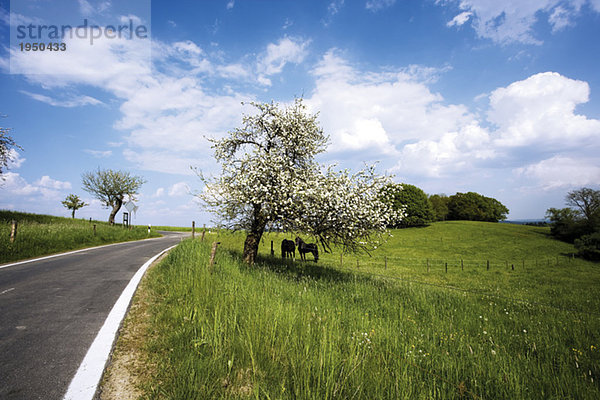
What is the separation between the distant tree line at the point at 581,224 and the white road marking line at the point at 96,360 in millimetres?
56375

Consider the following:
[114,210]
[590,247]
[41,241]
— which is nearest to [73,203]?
[114,210]

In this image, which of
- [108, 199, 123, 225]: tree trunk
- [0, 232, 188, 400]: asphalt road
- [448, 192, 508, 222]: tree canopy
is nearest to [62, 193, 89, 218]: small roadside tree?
[108, 199, 123, 225]: tree trunk

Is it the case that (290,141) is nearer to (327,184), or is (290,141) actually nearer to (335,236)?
(327,184)

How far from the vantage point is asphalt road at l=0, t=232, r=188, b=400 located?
345 cm

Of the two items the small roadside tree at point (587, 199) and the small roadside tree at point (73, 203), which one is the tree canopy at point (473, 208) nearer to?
the small roadside tree at point (587, 199)

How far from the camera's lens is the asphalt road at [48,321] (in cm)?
345

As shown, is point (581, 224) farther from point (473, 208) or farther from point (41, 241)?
point (41, 241)

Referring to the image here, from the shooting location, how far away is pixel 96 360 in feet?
13.0

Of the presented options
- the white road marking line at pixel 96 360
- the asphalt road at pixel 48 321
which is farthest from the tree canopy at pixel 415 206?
the white road marking line at pixel 96 360

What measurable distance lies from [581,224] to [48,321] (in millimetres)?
78177

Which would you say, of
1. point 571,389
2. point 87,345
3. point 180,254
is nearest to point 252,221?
point 180,254

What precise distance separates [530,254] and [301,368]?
5534cm

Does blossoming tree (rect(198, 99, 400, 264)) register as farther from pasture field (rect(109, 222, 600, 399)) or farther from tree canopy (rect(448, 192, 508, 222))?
tree canopy (rect(448, 192, 508, 222))

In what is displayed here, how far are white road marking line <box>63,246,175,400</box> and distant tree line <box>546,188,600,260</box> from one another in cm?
5637
